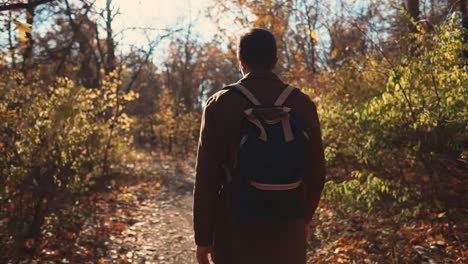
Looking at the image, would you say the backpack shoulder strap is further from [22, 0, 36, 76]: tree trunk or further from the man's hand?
[22, 0, 36, 76]: tree trunk

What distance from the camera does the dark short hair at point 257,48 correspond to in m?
2.17

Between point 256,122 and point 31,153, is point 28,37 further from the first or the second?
point 256,122

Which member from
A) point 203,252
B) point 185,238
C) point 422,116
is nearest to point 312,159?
point 203,252

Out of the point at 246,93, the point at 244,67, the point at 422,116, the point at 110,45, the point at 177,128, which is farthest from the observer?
the point at 177,128

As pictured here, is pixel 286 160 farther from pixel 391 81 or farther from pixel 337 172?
pixel 337 172

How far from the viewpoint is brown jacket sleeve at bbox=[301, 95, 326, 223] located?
2.26m

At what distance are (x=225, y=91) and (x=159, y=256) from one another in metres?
4.99

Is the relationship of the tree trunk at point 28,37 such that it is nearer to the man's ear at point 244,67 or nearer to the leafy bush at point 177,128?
the man's ear at point 244,67

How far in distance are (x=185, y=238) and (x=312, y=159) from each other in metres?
5.51

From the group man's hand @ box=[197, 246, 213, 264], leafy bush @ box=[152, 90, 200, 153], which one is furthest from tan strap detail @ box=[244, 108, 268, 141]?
leafy bush @ box=[152, 90, 200, 153]

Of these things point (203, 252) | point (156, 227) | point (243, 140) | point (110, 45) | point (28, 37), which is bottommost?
point (156, 227)

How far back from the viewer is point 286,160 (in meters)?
2.03

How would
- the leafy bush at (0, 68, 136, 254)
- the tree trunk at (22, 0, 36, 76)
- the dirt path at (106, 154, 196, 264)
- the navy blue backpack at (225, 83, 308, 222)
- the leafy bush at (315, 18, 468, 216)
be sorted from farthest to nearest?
1. the dirt path at (106, 154, 196, 264)
2. the leafy bush at (0, 68, 136, 254)
3. the leafy bush at (315, 18, 468, 216)
4. the tree trunk at (22, 0, 36, 76)
5. the navy blue backpack at (225, 83, 308, 222)

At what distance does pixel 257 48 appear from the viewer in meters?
2.18
